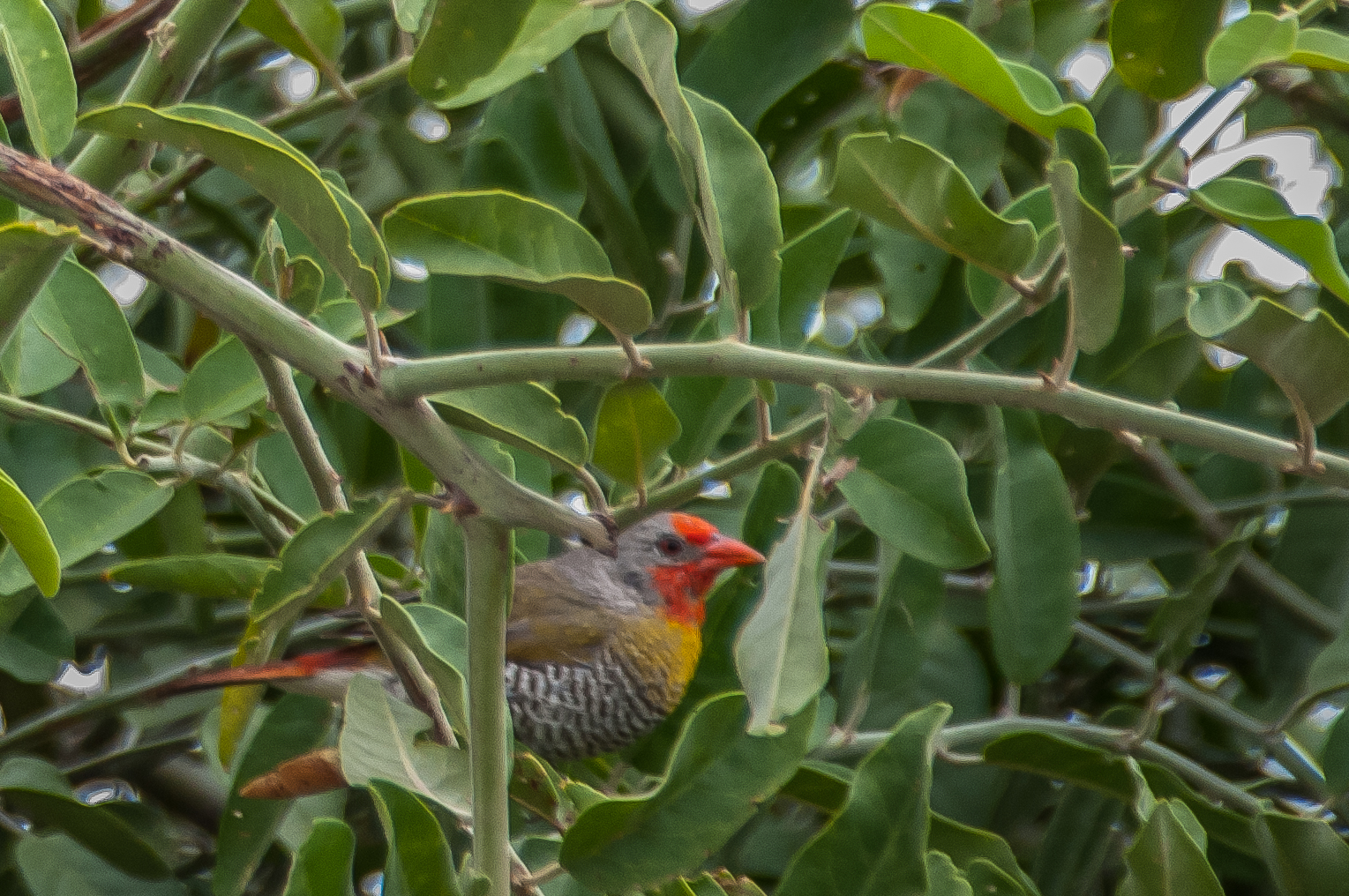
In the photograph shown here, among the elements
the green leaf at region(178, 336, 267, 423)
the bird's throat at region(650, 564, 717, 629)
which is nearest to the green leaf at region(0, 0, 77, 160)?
the green leaf at region(178, 336, 267, 423)

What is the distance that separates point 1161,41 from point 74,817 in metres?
1.78

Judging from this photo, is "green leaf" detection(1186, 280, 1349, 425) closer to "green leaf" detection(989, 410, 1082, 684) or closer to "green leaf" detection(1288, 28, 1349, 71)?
"green leaf" detection(1288, 28, 1349, 71)

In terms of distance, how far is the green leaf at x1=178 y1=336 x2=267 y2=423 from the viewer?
5.79 feet

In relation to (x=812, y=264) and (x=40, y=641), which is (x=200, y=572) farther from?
(x=812, y=264)

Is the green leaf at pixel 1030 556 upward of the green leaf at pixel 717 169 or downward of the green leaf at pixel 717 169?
downward

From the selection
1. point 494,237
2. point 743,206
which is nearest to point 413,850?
point 494,237

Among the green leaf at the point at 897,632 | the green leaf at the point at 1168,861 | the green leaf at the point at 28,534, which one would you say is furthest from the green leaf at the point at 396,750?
the green leaf at the point at 897,632

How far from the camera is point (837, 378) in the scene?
47.0 inches

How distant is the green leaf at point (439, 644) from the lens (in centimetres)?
138

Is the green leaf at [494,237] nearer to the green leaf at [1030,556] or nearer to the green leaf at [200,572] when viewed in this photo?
the green leaf at [200,572]

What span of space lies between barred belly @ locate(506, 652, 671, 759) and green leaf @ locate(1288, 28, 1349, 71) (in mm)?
1874

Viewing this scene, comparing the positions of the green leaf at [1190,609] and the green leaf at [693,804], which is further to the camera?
the green leaf at [1190,609]

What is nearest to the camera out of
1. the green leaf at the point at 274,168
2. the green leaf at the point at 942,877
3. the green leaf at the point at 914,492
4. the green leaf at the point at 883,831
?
the green leaf at the point at 274,168

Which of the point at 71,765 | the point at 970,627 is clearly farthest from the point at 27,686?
the point at 970,627
